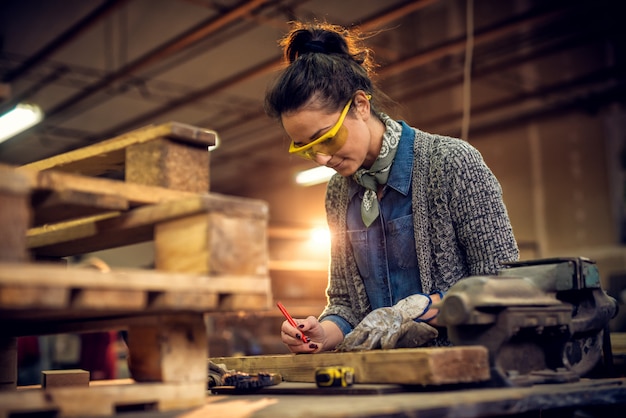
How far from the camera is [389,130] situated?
116 inches

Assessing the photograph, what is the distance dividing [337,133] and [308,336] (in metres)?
0.79

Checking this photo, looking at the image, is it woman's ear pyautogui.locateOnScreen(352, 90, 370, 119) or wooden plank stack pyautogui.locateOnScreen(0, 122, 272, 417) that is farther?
woman's ear pyautogui.locateOnScreen(352, 90, 370, 119)

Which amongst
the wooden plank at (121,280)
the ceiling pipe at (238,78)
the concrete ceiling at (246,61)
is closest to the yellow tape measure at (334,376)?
the wooden plank at (121,280)

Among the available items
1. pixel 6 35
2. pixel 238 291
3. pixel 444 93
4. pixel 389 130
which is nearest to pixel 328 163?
pixel 389 130

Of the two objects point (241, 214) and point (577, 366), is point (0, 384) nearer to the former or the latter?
point (241, 214)

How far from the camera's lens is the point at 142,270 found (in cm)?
155

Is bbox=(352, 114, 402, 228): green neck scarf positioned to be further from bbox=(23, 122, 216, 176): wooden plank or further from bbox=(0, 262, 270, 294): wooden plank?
bbox=(0, 262, 270, 294): wooden plank

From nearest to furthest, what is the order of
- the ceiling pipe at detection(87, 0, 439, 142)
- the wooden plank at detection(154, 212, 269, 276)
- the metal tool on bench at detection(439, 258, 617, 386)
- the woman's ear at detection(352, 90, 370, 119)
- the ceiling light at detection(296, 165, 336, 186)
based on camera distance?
the wooden plank at detection(154, 212, 269, 276) → the metal tool on bench at detection(439, 258, 617, 386) → the woman's ear at detection(352, 90, 370, 119) → the ceiling pipe at detection(87, 0, 439, 142) → the ceiling light at detection(296, 165, 336, 186)

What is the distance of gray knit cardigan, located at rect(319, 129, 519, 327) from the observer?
100 inches

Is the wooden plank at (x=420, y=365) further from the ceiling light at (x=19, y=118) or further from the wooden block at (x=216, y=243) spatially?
the ceiling light at (x=19, y=118)

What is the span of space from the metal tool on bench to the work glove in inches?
13.5

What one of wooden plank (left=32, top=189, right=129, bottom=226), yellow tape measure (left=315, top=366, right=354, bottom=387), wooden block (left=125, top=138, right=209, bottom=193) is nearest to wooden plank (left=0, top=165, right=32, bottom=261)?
wooden plank (left=32, top=189, right=129, bottom=226)

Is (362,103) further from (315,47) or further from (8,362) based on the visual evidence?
(8,362)

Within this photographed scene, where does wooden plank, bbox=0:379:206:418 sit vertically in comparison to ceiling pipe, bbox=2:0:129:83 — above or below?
below
